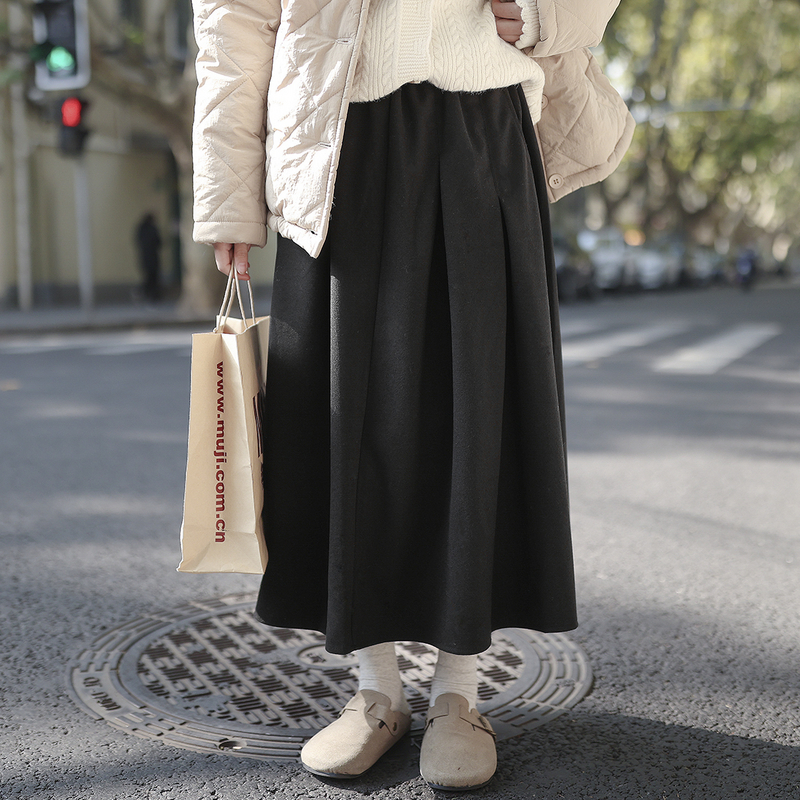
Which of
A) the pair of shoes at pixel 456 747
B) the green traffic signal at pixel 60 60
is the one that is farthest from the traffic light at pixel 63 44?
the pair of shoes at pixel 456 747

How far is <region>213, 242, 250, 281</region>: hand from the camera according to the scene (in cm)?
217

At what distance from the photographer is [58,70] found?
12211 millimetres

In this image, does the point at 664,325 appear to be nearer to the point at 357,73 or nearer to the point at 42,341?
the point at 42,341

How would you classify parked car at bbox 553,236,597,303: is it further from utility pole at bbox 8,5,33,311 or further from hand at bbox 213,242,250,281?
hand at bbox 213,242,250,281

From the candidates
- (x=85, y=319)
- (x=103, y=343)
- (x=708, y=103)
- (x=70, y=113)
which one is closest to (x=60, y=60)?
(x=70, y=113)

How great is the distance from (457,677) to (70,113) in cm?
1235

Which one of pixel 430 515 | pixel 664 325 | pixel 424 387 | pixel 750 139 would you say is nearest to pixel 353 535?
pixel 430 515

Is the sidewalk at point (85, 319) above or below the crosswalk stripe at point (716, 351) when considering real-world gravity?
below

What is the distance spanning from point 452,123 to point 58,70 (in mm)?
11436

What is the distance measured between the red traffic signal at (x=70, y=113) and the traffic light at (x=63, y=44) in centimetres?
75

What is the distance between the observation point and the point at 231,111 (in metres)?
2.10

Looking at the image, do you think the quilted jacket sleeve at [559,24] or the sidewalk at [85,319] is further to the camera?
the sidewalk at [85,319]

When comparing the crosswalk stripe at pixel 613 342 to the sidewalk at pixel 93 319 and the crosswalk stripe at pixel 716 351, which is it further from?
the sidewalk at pixel 93 319

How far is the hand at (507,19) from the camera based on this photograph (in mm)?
2080
